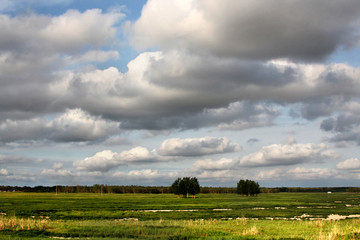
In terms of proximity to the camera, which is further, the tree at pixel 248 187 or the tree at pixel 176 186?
the tree at pixel 248 187

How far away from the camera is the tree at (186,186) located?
171 metres

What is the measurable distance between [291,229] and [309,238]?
7032 millimetres

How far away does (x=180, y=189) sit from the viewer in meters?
171

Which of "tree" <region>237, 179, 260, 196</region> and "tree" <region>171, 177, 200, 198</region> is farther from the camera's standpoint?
"tree" <region>237, 179, 260, 196</region>

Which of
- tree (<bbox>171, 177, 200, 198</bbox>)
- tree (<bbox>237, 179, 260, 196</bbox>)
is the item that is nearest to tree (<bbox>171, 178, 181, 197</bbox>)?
tree (<bbox>171, 177, 200, 198</bbox>)

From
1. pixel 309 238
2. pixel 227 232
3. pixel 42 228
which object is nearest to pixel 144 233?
pixel 227 232

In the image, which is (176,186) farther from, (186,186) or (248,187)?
(248,187)

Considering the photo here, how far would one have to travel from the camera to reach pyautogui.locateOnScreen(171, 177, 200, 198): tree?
17088 cm

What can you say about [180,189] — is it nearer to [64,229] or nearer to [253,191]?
[253,191]

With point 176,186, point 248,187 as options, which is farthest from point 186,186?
point 248,187

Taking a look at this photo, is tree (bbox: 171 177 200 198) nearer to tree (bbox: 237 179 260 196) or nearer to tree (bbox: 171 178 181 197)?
tree (bbox: 171 178 181 197)

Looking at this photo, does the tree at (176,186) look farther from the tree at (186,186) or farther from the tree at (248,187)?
the tree at (248,187)

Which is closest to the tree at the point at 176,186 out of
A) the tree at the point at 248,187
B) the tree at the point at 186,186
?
the tree at the point at 186,186

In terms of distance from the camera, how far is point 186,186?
171 metres
